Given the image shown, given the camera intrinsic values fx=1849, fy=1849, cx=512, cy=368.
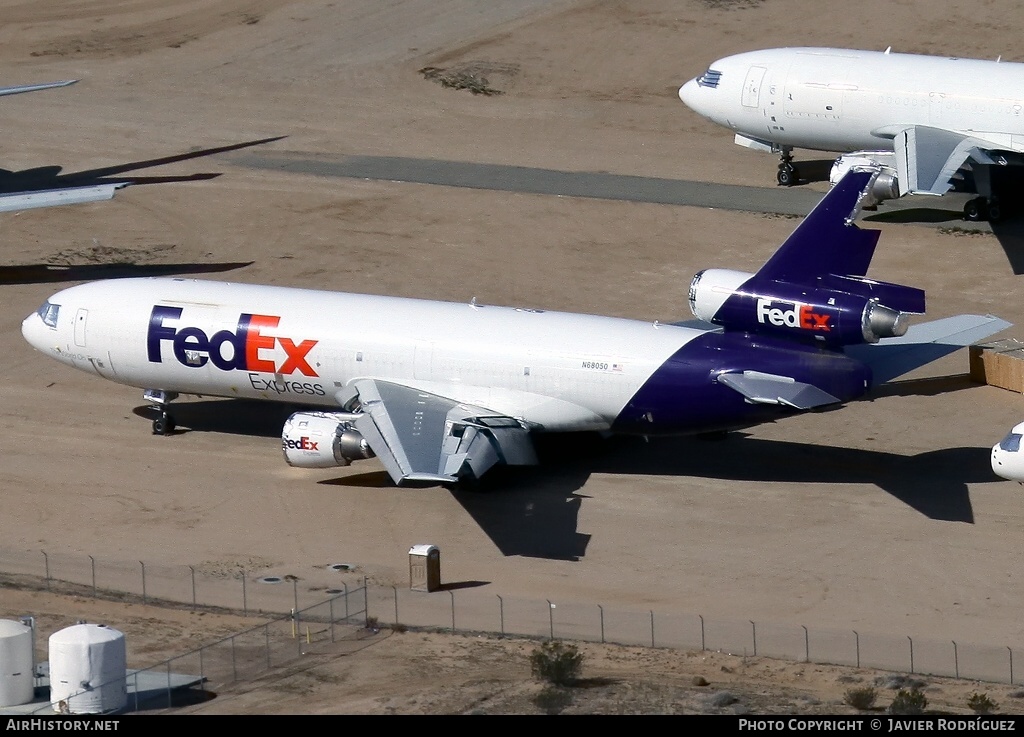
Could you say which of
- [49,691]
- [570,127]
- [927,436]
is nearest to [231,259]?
[570,127]

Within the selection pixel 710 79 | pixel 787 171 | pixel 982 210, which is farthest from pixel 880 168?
pixel 710 79

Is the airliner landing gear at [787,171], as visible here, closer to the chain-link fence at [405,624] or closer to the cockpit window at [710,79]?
the cockpit window at [710,79]

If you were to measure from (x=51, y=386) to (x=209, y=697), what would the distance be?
2356cm

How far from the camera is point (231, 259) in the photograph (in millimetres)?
70688

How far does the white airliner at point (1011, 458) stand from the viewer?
1863 inches

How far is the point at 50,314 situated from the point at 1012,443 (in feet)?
92.9

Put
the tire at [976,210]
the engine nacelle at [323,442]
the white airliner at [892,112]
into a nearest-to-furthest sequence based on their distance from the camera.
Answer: the engine nacelle at [323,442]
the white airliner at [892,112]
the tire at [976,210]

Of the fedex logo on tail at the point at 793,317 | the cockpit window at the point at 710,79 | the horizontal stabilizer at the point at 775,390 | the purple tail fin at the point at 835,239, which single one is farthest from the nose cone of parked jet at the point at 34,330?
the cockpit window at the point at 710,79

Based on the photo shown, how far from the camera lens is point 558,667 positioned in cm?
3716

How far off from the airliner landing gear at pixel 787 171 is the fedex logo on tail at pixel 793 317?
3010 centimetres

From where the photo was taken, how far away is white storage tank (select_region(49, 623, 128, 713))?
35.5m

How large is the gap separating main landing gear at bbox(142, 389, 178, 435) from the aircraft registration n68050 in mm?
432

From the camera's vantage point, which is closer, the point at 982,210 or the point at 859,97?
the point at 982,210

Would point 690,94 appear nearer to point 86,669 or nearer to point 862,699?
point 862,699
